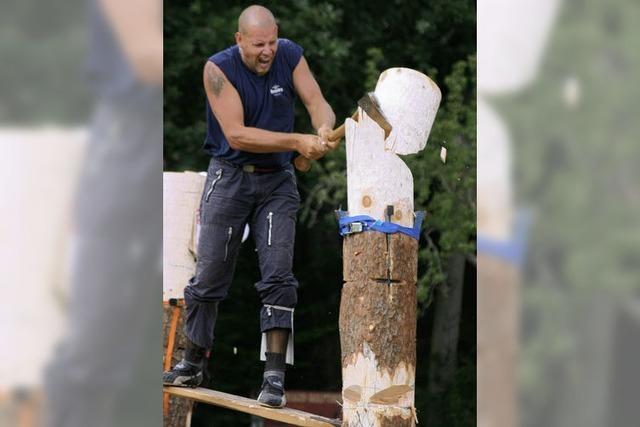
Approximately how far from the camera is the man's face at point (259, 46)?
17.3ft

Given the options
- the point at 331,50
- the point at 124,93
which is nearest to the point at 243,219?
the point at 124,93

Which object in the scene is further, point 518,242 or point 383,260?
point 383,260

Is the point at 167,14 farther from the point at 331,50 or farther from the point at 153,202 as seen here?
the point at 153,202

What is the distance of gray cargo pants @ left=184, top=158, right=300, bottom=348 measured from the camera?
5305mm

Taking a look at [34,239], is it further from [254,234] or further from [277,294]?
[254,234]

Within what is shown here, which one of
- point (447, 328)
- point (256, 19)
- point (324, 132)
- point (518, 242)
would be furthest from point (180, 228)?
point (447, 328)

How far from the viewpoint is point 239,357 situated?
13055 mm

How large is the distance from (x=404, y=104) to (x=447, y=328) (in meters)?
9.36

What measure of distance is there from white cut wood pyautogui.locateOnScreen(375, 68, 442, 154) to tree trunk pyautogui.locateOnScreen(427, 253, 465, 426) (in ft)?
28.8

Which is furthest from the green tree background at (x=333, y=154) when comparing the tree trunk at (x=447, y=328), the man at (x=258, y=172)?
the man at (x=258, y=172)

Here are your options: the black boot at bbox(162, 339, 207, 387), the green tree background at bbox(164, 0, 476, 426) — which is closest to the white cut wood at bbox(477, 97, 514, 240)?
the black boot at bbox(162, 339, 207, 387)

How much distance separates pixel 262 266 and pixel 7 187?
3.37 metres

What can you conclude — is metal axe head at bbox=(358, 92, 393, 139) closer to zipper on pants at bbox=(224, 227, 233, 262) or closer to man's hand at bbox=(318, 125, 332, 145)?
man's hand at bbox=(318, 125, 332, 145)

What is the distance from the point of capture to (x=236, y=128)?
17.3ft
